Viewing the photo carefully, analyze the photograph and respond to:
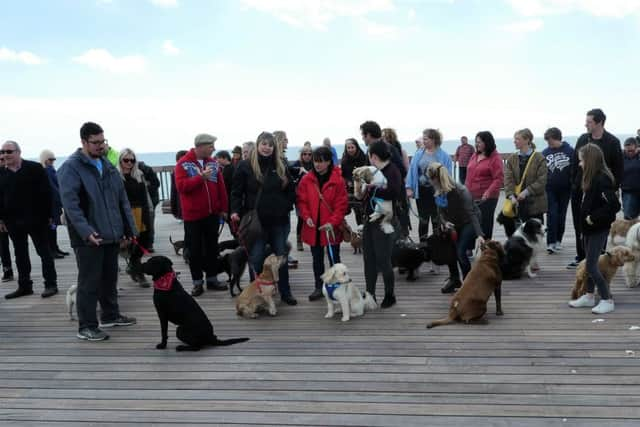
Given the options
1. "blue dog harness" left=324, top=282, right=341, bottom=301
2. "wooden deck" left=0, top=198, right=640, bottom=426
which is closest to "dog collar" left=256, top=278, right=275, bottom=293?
"wooden deck" left=0, top=198, right=640, bottom=426

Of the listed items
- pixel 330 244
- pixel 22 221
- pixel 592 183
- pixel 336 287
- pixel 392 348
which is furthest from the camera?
pixel 22 221

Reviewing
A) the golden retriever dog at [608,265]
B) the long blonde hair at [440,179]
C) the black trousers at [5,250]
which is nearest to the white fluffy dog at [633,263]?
the golden retriever dog at [608,265]

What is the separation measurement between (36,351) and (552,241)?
19.4 ft

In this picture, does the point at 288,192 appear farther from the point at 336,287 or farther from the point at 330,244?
the point at 336,287

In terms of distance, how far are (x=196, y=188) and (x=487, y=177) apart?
10.3ft

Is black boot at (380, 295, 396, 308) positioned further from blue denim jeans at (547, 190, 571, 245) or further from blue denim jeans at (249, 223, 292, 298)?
blue denim jeans at (547, 190, 571, 245)

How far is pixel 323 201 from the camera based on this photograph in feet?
15.9

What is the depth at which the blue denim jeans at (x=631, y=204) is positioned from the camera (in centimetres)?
707

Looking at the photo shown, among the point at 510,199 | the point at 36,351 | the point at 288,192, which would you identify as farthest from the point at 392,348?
the point at 510,199

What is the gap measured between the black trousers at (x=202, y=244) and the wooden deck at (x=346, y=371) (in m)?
0.75

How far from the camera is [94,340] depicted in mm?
4332

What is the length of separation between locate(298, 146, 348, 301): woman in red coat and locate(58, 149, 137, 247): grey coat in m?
1.65

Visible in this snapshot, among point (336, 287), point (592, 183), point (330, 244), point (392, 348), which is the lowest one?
point (392, 348)

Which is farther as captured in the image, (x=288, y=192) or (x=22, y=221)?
(x=22, y=221)
